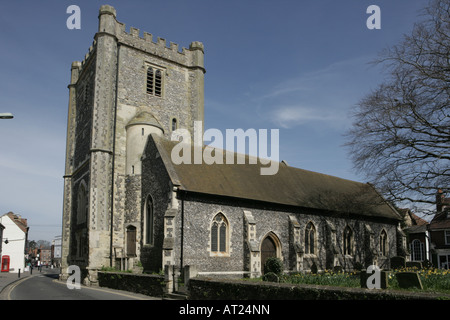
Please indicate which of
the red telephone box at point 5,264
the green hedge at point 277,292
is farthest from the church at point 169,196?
the red telephone box at point 5,264

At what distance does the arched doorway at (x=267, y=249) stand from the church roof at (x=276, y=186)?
240 cm

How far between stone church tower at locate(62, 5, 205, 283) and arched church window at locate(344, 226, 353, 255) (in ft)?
46.6

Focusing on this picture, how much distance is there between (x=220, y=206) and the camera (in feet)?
72.7

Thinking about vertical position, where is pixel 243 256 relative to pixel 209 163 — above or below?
below

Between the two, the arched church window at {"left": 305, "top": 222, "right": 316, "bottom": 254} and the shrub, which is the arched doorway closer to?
the shrub

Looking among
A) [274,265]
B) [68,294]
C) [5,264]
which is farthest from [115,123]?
[5,264]

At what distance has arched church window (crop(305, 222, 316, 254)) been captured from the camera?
26131 mm

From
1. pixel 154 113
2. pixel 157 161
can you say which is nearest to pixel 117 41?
pixel 154 113

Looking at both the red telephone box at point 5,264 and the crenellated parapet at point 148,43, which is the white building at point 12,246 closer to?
the red telephone box at point 5,264

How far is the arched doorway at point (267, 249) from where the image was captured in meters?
23.5

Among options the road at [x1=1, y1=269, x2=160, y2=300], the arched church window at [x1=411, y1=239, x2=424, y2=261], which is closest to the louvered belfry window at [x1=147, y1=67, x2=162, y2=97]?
the road at [x1=1, y1=269, x2=160, y2=300]

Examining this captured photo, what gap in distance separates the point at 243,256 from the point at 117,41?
17.5 meters

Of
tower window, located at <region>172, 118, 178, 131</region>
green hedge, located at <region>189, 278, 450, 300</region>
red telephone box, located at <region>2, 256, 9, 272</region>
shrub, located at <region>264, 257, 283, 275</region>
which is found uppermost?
tower window, located at <region>172, 118, 178, 131</region>
